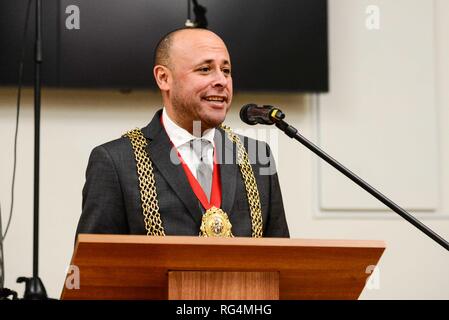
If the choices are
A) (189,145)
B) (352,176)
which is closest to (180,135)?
(189,145)

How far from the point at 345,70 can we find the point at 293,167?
0.61m

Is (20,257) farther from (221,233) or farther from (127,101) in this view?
(221,233)

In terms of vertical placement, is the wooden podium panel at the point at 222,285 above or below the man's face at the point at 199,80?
below

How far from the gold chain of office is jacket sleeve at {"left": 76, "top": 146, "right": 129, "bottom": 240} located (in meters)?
0.09

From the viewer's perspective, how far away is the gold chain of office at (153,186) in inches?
134

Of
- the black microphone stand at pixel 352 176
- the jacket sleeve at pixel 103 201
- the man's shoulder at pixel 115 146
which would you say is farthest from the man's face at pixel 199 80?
the black microphone stand at pixel 352 176

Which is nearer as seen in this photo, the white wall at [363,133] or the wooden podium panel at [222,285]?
the wooden podium panel at [222,285]

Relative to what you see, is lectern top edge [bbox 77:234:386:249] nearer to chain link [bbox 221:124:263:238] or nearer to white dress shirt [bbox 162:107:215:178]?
chain link [bbox 221:124:263:238]

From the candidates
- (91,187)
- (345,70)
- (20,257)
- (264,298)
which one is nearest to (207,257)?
(264,298)

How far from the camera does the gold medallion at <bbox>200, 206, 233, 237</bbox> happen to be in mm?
3312

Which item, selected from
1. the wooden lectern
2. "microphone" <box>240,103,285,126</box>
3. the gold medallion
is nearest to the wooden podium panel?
the wooden lectern

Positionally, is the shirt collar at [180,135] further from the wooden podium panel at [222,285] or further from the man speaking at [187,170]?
the wooden podium panel at [222,285]

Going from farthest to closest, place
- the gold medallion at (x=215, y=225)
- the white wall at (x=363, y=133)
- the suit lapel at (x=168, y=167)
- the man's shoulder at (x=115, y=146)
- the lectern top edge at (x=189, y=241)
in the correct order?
the white wall at (x=363, y=133) < the man's shoulder at (x=115, y=146) < the suit lapel at (x=168, y=167) < the gold medallion at (x=215, y=225) < the lectern top edge at (x=189, y=241)

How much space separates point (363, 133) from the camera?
5.21 m
